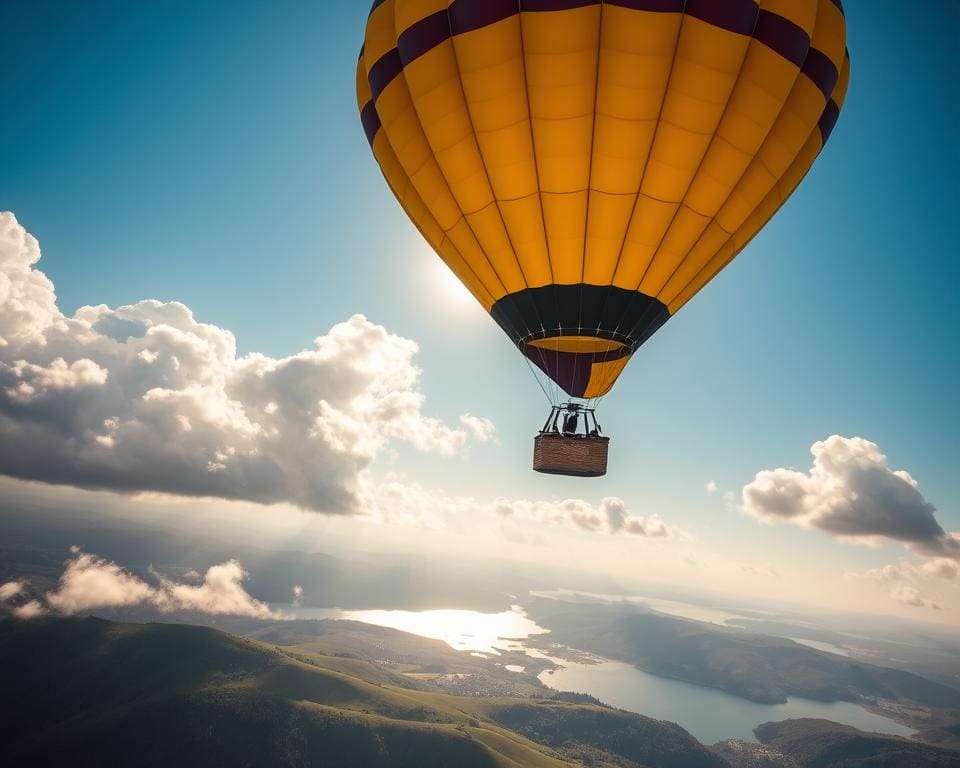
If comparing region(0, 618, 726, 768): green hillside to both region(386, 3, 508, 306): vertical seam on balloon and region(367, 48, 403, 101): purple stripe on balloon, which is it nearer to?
region(386, 3, 508, 306): vertical seam on balloon

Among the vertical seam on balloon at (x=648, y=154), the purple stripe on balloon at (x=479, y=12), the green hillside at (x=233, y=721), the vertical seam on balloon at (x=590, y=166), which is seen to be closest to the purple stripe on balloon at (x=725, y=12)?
the vertical seam on balloon at (x=648, y=154)

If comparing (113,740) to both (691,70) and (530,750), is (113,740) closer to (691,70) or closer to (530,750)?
(530,750)

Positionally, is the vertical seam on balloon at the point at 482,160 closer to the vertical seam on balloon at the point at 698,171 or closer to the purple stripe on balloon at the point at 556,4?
the purple stripe on balloon at the point at 556,4

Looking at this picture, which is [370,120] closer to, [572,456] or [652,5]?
[652,5]

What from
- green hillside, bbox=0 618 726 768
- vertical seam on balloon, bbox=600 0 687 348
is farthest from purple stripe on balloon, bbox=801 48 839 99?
green hillside, bbox=0 618 726 768

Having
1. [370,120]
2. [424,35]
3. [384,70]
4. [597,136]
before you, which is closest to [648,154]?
[597,136]

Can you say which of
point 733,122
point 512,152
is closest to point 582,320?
point 512,152
